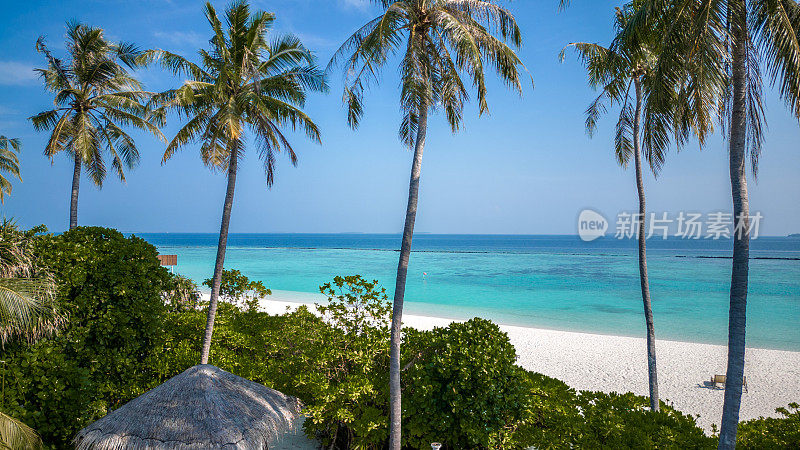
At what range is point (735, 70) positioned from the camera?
179 inches

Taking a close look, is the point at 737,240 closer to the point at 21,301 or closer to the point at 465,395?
the point at 465,395

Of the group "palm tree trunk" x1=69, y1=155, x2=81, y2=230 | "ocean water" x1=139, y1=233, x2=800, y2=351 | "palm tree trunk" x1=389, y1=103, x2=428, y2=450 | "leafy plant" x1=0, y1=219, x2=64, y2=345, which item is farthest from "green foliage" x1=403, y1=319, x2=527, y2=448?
"ocean water" x1=139, y1=233, x2=800, y2=351

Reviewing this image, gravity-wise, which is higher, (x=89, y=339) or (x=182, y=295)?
(x=89, y=339)

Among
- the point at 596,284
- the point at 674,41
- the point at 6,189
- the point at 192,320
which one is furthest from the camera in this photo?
the point at 596,284

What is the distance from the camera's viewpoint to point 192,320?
905cm

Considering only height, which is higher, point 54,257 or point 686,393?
point 54,257

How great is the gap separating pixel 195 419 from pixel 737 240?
21.5 ft

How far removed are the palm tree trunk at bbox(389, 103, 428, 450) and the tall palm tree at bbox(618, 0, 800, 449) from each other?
2858 mm

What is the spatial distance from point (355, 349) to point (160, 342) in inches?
155

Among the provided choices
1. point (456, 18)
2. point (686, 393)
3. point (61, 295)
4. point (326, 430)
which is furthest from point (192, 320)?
point (686, 393)

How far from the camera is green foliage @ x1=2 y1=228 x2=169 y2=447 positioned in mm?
5699

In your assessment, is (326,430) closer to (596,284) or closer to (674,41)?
(674,41)

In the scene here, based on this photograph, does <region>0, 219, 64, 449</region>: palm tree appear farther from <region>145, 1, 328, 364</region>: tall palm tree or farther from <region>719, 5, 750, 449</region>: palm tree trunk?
<region>719, 5, 750, 449</region>: palm tree trunk

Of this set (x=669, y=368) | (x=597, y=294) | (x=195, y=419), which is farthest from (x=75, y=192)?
(x=597, y=294)
